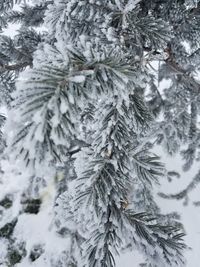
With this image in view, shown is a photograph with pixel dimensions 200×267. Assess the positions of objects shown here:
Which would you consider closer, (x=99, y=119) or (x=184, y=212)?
(x=99, y=119)

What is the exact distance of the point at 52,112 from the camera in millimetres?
940

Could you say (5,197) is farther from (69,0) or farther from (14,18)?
(69,0)

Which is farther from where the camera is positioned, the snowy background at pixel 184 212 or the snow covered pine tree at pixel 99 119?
the snowy background at pixel 184 212

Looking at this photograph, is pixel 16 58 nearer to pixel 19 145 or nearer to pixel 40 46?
pixel 40 46

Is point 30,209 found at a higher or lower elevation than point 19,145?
higher

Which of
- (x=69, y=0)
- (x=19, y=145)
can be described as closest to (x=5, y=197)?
(x=69, y=0)

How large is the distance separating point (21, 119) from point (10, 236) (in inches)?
245

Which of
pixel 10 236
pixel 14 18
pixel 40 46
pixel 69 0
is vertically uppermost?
pixel 14 18

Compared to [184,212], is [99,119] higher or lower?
lower

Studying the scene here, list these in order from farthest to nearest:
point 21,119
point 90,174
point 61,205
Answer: point 61,205 < point 90,174 < point 21,119

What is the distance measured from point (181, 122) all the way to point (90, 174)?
2.46m

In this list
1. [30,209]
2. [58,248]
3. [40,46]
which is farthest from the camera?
[30,209]

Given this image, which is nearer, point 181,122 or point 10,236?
point 181,122

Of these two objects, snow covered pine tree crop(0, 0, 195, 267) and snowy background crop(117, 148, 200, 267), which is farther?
snowy background crop(117, 148, 200, 267)
